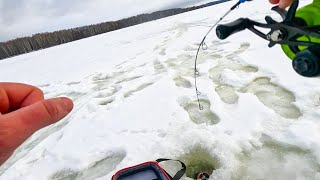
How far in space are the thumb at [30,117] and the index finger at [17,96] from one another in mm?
172

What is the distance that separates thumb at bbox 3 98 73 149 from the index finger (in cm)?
17

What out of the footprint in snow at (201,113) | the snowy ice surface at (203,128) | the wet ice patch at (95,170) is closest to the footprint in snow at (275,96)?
the snowy ice surface at (203,128)

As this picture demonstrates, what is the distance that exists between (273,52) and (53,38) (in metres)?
50.7

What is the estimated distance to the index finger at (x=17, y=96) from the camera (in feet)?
2.93

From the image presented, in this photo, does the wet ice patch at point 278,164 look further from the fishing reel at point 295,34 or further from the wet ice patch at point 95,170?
the wet ice patch at point 95,170

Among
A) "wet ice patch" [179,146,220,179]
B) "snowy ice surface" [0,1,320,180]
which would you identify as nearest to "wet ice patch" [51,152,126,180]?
"snowy ice surface" [0,1,320,180]

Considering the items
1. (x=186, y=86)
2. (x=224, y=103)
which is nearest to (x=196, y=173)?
(x=224, y=103)

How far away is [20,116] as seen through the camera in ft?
2.30

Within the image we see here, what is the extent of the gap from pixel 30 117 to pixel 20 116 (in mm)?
26

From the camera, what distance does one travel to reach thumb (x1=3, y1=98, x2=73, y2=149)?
685 millimetres

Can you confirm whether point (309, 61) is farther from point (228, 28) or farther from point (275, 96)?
point (275, 96)

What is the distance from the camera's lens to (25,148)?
3299mm

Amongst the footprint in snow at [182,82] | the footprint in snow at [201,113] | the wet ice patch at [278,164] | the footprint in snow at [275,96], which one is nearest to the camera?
the wet ice patch at [278,164]

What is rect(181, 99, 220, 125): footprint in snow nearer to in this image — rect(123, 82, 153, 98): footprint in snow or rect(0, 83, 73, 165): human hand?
rect(123, 82, 153, 98): footprint in snow
